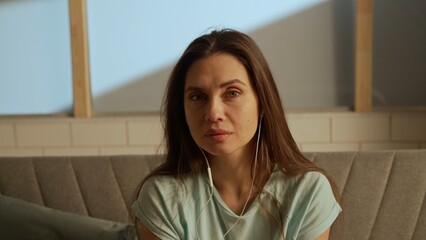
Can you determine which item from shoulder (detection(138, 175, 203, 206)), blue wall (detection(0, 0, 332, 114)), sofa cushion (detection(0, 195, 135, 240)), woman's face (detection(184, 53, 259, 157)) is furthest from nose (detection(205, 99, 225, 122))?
blue wall (detection(0, 0, 332, 114))

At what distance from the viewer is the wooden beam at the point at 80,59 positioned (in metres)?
2.26

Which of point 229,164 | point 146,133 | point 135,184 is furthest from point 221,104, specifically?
point 146,133

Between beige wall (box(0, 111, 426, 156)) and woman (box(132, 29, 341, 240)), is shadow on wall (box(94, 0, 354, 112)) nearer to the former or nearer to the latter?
beige wall (box(0, 111, 426, 156))

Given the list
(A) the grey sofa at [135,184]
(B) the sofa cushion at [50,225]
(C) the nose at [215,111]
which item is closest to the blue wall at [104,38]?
(A) the grey sofa at [135,184]

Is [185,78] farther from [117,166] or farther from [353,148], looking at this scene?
[353,148]

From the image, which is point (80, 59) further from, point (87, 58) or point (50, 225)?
point (50, 225)

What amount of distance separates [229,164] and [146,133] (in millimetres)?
1176

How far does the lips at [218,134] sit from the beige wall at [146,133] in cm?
123

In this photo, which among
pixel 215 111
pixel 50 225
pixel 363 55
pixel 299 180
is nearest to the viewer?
pixel 215 111

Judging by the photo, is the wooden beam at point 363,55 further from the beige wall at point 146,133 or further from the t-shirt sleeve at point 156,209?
the t-shirt sleeve at point 156,209

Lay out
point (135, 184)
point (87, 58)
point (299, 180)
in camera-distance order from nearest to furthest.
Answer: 1. point (299, 180)
2. point (135, 184)
3. point (87, 58)

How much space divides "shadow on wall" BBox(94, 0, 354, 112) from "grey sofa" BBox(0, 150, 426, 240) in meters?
0.62

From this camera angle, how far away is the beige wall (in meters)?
2.24

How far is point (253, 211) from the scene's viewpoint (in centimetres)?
117
